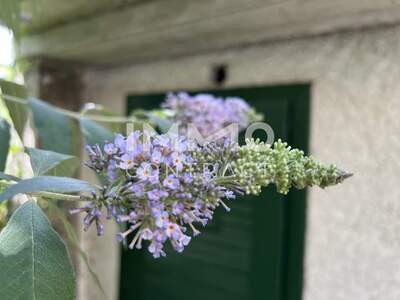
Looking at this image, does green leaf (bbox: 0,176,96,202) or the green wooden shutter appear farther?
the green wooden shutter

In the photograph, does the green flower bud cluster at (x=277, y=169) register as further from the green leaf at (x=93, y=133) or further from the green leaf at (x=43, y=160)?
the green leaf at (x=93, y=133)

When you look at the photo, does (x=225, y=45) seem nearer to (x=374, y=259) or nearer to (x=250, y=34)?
(x=250, y=34)

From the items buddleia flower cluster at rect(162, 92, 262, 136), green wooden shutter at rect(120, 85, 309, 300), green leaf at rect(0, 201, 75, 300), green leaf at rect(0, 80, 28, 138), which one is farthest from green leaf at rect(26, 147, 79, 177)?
green wooden shutter at rect(120, 85, 309, 300)

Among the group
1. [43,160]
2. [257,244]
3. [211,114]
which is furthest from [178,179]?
[257,244]

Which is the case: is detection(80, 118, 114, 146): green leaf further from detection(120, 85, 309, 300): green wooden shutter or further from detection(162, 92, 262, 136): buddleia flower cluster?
detection(120, 85, 309, 300): green wooden shutter

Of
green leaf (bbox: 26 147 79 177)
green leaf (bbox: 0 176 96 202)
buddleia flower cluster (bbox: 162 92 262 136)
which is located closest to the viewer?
green leaf (bbox: 0 176 96 202)

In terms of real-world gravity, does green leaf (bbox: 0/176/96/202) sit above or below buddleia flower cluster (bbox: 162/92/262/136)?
below

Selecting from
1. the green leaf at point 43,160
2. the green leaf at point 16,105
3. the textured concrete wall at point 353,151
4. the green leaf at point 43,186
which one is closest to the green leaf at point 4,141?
the green leaf at point 16,105

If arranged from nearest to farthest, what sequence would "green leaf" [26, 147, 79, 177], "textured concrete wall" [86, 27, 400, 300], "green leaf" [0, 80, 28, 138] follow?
"green leaf" [26, 147, 79, 177], "green leaf" [0, 80, 28, 138], "textured concrete wall" [86, 27, 400, 300]

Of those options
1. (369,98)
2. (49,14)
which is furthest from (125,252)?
(369,98)
